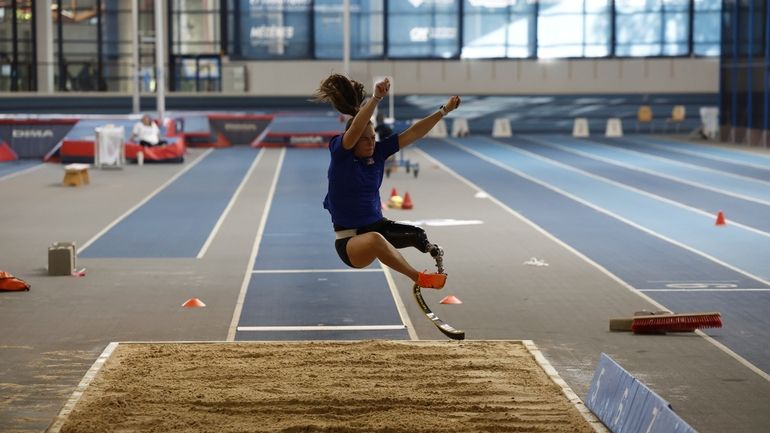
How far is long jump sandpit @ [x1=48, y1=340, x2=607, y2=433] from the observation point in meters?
8.24

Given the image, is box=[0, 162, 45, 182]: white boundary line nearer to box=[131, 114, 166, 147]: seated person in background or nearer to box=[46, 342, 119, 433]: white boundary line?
box=[131, 114, 166, 147]: seated person in background

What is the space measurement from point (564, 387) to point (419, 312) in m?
3.94

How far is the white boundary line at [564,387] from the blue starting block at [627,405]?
0.04m

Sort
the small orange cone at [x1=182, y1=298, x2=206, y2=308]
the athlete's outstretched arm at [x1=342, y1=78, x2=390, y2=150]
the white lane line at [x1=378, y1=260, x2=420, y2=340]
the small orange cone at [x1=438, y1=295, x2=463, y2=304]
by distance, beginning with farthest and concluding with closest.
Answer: the small orange cone at [x1=438, y1=295, x2=463, y2=304]
the small orange cone at [x1=182, y1=298, x2=206, y2=308]
the white lane line at [x1=378, y1=260, x2=420, y2=340]
the athlete's outstretched arm at [x1=342, y1=78, x2=390, y2=150]

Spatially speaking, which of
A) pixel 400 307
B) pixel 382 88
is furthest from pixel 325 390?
pixel 400 307

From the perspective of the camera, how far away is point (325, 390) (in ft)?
29.9

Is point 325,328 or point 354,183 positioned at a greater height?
point 354,183

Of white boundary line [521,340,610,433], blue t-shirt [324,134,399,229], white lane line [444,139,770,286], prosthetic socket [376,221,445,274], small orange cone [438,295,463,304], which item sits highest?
blue t-shirt [324,134,399,229]

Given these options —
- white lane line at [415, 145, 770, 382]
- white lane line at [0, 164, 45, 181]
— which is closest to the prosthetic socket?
white lane line at [415, 145, 770, 382]

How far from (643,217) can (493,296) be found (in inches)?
363

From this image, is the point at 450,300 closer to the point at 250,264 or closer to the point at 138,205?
the point at 250,264

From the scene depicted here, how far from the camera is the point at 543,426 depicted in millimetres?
8234

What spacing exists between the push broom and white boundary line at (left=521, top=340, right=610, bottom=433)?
1.18 metres

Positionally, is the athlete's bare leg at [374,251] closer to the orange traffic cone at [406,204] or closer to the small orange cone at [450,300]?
the small orange cone at [450,300]
